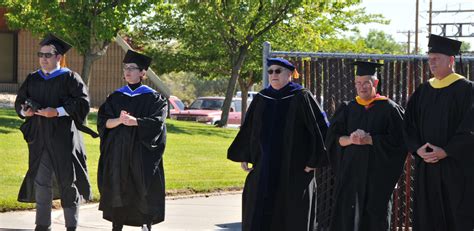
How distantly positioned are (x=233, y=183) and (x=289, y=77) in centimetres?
672

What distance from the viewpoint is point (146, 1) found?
1005 inches

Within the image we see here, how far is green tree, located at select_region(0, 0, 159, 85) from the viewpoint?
24297 mm

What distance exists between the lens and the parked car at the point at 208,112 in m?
35.8

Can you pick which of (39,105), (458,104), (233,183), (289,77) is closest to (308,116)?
(289,77)

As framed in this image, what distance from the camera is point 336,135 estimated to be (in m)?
9.51

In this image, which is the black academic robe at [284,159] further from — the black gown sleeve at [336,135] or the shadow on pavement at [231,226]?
the shadow on pavement at [231,226]

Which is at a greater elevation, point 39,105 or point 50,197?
point 39,105

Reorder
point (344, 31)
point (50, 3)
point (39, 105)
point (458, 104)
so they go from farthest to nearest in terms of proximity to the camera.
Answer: point (344, 31), point (50, 3), point (39, 105), point (458, 104)

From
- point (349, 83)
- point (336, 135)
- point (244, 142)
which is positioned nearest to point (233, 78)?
point (349, 83)

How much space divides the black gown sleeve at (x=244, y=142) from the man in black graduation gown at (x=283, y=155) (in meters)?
0.10

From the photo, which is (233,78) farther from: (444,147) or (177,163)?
(444,147)

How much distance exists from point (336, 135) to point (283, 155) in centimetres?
53

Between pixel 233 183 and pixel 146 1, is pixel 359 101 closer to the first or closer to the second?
pixel 233 183

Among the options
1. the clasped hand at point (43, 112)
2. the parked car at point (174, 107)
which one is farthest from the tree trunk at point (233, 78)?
the clasped hand at point (43, 112)
